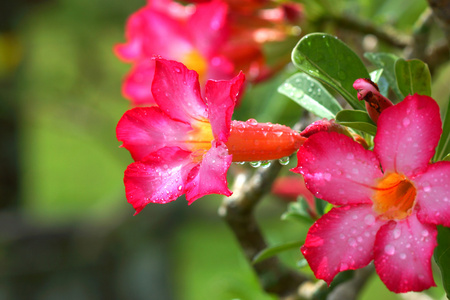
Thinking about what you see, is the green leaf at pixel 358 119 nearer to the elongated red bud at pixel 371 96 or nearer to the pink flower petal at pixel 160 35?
the elongated red bud at pixel 371 96

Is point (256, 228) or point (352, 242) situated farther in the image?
point (256, 228)

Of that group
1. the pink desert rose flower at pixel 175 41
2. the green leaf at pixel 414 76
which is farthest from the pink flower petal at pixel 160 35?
the green leaf at pixel 414 76

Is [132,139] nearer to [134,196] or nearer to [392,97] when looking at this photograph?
[134,196]

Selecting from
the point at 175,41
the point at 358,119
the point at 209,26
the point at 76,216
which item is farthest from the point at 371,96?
the point at 76,216

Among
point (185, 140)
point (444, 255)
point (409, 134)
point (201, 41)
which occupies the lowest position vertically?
point (444, 255)

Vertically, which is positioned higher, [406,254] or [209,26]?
[209,26]

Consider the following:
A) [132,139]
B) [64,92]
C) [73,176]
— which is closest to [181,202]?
[64,92]

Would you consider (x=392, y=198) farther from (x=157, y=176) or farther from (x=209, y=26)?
(x=209, y=26)

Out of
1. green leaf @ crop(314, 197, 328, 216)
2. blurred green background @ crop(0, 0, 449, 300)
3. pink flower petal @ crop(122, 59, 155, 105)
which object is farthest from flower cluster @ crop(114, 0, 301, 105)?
blurred green background @ crop(0, 0, 449, 300)
